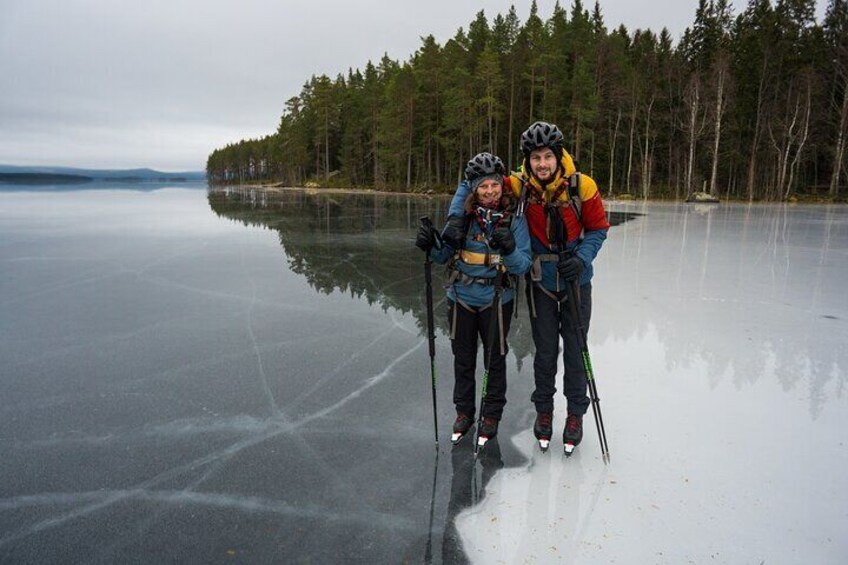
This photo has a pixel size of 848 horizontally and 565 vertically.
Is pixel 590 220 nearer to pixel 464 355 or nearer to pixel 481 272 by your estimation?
pixel 481 272

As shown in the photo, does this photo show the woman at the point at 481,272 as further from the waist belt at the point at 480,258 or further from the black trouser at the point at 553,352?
the black trouser at the point at 553,352

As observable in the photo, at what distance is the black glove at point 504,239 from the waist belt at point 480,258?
312 mm

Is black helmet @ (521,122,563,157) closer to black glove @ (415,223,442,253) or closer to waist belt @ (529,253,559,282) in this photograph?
waist belt @ (529,253,559,282)

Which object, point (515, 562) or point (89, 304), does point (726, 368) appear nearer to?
point (515, 562)

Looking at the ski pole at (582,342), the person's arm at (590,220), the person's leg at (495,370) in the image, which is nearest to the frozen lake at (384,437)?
the person's leg at (495,370)

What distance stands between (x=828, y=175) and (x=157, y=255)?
5702 cm

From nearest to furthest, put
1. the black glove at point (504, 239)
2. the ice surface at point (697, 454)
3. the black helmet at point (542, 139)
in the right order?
the ice surface at point (697, 454), the black glove at point (504, 239), the black helmet at point (542, 139)

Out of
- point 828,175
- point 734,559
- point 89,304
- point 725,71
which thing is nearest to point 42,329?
point 89,304

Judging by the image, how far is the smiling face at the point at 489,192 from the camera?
366 cm

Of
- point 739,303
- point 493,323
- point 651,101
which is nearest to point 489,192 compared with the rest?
point 493,323

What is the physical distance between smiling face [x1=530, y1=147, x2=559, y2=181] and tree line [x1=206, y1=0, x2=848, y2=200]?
39.2 m

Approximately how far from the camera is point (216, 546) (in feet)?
8.95

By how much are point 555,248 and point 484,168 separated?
80 cm

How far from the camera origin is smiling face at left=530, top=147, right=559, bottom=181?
3600 millimetres
